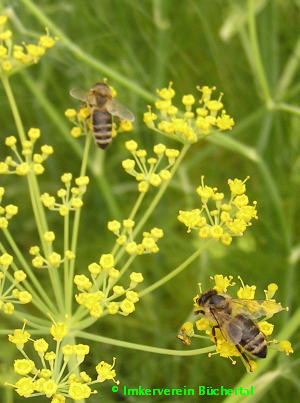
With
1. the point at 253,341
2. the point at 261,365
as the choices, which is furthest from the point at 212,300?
the point at 261,365

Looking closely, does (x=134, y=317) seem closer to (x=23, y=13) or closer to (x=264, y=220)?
(x=264, y=220)

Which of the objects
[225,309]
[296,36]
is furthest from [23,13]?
[225,309]

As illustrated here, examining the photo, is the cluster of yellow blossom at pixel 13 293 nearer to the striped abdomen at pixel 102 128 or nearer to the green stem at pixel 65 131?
the striped abdomen at pixel 102 128

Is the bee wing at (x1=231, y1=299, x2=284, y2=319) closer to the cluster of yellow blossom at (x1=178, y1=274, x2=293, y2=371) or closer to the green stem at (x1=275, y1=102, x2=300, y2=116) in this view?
the cluster of yellow blossom at (x1=178, y1=274, x2=293, y2=371)

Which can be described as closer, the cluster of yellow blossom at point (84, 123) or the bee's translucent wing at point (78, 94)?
the cluster of yellow blossom at point (84, 123)

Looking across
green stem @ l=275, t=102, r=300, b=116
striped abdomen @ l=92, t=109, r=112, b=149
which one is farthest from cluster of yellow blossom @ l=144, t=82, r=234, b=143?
green stem @ l=275, t=102, r=300, b=116

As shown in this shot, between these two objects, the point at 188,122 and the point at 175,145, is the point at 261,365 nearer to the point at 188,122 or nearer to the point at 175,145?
the point at 188,122

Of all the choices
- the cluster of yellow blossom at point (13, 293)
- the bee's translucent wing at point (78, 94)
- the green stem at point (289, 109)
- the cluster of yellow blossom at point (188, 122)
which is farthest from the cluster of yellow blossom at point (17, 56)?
the green stem at point (289, 109)

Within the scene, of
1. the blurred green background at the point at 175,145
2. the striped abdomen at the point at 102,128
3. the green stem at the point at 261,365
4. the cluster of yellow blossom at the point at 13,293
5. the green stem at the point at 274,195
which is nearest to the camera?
the cluster of yellow blossom at the point at 13,293
